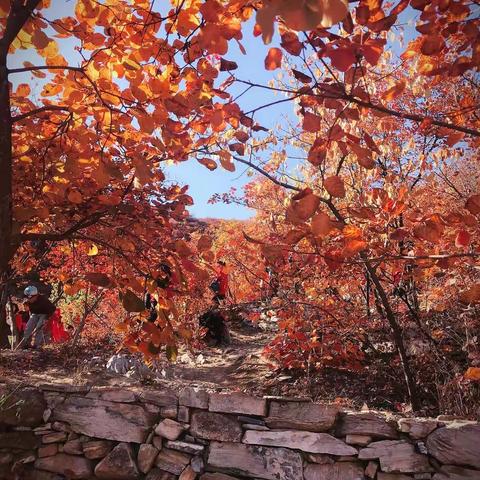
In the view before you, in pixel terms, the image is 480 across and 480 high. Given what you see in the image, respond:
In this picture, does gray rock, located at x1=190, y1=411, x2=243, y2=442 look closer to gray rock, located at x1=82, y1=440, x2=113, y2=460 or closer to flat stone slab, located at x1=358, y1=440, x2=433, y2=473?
gray rock, located at x1=82, y1=440, x2=113, y2=460

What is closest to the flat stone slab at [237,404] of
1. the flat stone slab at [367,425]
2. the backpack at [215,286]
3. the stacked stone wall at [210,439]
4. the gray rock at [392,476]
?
the stacked stone wall at [210,439]

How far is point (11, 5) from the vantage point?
204cm

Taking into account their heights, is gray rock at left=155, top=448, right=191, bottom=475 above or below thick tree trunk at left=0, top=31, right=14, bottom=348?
below

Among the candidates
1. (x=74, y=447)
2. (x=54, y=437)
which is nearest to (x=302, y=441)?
(x=74, y=447)

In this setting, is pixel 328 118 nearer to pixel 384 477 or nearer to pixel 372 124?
pixel 372 124

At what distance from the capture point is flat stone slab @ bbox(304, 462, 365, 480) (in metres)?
2.96

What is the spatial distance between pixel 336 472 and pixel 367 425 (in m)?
0.43

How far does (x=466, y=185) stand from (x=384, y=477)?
835cm

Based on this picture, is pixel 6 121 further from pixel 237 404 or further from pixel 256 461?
pixel 256 461

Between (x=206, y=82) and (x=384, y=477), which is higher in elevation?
(x=206, y=82)

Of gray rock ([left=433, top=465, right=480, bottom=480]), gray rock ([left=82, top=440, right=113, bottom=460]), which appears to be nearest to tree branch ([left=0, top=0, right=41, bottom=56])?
gray rock ([left=82, top=440, right=113, bottom=460])

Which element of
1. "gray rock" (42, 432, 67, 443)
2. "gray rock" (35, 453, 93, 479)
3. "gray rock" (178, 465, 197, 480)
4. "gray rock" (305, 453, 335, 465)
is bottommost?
"gray rock" (35, 453, 93, 479)

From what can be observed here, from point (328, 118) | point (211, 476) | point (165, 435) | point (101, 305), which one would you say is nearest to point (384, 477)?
point (211, 476)

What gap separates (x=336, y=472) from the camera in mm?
3000
